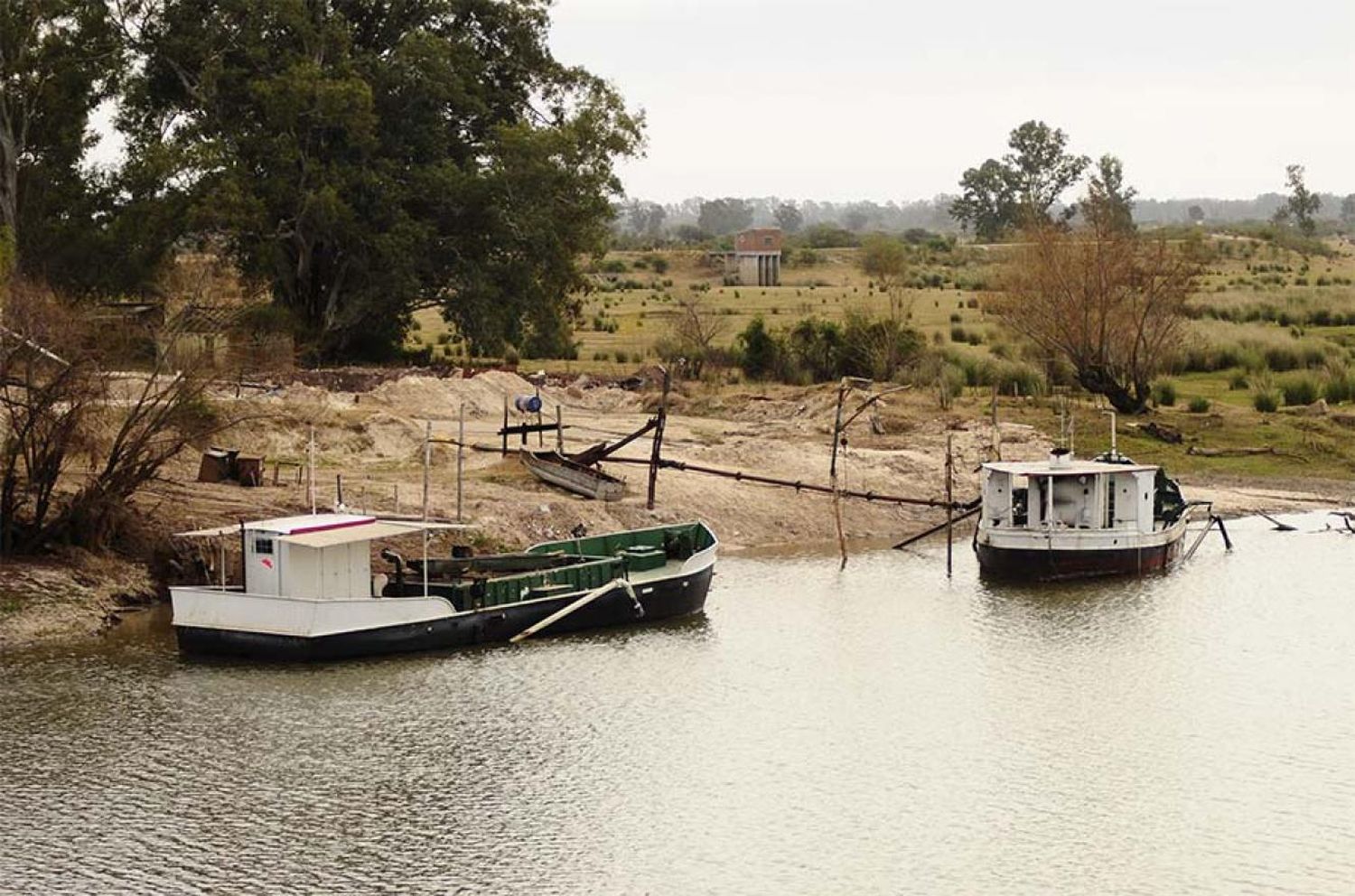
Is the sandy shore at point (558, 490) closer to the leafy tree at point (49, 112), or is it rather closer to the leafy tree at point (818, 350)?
the leafy tree at point (818, 350)

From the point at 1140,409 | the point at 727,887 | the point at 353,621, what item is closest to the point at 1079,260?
the point at 1140,409

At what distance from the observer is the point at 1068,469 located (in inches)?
1863

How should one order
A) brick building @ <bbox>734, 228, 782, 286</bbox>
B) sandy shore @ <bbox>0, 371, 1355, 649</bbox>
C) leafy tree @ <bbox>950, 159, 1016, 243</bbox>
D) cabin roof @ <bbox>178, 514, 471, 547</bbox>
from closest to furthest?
cabin roof @ <bbox>178, 514, 471, 547</bbox> < sandy shore @ <bbox>0, 371, 1355, 649</bbox> < brick building @ <bbox>734, 228, 782, 286</bbox> < leafy tree @ <bbox>950, 159, 1016, 243</bbox>

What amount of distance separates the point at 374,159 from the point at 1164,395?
2998cm

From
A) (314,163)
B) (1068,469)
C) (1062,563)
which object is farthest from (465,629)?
(314,163)

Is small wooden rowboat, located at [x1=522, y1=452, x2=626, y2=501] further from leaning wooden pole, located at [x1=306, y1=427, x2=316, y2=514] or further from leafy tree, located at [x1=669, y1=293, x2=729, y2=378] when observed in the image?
leafy tree, located at [x1=669, y1=293, x2=729, y2=378]

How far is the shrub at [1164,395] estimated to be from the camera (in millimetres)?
71062

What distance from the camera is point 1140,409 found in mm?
69125

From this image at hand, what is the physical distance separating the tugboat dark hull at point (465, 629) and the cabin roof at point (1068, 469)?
9024 mm

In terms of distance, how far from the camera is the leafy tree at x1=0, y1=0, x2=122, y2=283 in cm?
6844

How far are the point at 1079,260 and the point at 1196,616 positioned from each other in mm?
29383

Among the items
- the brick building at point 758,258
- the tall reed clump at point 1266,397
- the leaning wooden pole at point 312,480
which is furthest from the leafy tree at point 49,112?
the brick building at point 758,258

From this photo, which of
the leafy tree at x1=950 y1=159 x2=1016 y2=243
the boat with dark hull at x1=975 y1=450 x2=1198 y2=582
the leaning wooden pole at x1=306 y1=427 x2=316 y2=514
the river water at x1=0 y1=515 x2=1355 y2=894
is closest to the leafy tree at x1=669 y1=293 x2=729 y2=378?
the leaning wooden pole at x1=306 y1=427 x2=316 y2=514

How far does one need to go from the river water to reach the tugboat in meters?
0.55
